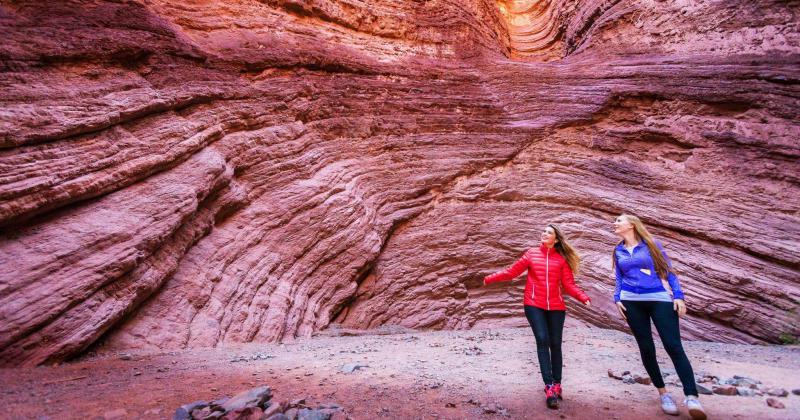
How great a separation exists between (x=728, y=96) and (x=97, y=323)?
53.2 feet

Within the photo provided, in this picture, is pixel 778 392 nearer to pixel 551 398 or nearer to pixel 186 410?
pixel 551 398

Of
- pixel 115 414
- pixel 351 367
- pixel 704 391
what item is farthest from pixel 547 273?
pixel 115 414

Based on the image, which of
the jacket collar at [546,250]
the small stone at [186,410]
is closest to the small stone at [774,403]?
the jacket collar at [546,250]

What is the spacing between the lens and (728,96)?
1244cm

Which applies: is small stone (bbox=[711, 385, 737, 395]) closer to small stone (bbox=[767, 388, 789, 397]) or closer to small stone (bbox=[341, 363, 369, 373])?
small stone (bbox=[767, 388, 789, 397])

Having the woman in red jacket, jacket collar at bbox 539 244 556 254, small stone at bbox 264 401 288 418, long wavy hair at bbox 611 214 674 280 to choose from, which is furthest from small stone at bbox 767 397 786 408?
small stone at bbox 264 401 288 418

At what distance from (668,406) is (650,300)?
1027mm

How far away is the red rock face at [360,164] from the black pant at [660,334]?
658cm

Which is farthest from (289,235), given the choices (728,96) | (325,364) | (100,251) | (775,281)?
(728,96)

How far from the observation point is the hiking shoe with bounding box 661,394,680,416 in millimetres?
4109

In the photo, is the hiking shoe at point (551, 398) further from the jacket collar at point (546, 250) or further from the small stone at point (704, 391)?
the small stone at point (704, 391)

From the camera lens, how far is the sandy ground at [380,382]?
156 inches

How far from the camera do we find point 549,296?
482cm

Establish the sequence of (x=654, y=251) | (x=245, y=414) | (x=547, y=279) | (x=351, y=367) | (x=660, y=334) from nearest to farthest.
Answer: (x=245, y=414), (x=660, y=334), (x=654, y=251), (x=547, y=279), (x=351, y=367)
